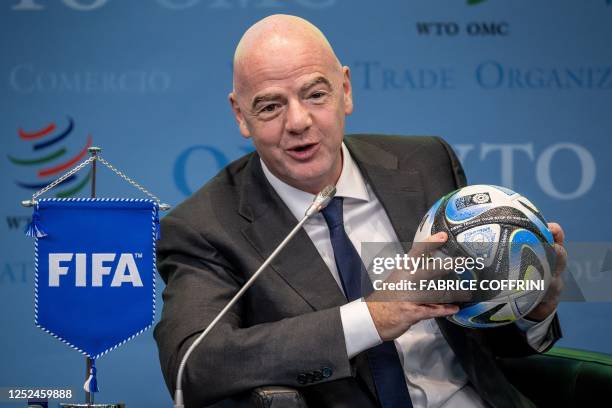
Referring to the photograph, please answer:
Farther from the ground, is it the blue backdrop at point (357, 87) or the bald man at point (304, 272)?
the blue backdrop at point (357, 87)

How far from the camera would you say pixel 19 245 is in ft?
14.6

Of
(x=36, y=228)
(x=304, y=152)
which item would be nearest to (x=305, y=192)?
(x=304, y=152)

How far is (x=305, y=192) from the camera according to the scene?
295cm

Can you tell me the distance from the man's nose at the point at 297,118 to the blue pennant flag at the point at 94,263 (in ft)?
1.61

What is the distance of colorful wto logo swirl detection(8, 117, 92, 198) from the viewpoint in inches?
176

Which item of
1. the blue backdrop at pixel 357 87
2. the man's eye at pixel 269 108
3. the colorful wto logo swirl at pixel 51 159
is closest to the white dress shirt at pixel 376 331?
the man's eye at pixel 269 108

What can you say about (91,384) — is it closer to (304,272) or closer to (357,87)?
(304,272)

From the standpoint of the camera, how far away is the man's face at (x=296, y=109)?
2.81m

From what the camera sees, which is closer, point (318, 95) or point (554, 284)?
point (554, 284)

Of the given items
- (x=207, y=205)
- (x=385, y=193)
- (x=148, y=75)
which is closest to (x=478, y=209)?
(x=385, y=193)

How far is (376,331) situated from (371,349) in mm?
252

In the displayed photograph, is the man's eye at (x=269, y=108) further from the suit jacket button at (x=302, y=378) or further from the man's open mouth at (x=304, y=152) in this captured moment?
the suit jacket button at (x=302, y=378)

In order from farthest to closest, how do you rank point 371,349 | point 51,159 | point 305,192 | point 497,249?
point 51,159 → point 305,192 → point 371,349 → point 497,249

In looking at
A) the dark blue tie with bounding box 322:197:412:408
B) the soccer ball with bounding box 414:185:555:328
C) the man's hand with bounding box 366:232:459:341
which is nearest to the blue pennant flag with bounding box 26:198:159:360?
the dark blue tie with bounding box 322:197:412:408
